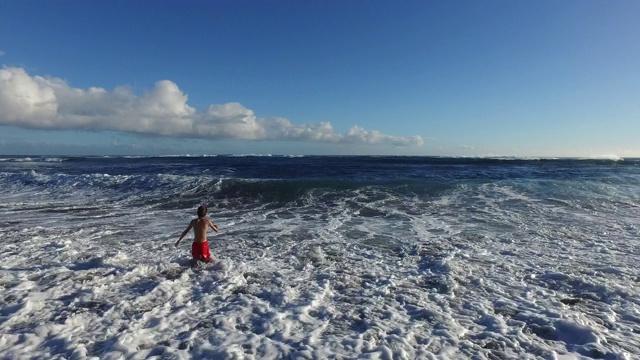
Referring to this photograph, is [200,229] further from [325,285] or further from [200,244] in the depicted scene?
[325,285]

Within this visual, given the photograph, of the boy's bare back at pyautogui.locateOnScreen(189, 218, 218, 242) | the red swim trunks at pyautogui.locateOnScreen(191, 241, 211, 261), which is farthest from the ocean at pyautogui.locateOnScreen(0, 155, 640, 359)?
the boy's bare back at pyautogui.locateOnScreen(189, 218, 218, 242)

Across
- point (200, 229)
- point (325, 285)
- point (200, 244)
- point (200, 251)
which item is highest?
point (200, 229)

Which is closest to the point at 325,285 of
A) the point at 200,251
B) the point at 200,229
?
the point at 200,251

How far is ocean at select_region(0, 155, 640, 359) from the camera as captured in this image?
14.5 ft

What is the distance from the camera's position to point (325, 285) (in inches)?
252

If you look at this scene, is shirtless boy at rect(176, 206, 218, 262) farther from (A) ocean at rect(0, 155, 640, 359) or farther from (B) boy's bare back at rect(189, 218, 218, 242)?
(A) ocean at rect(0, 155, 640, 359)

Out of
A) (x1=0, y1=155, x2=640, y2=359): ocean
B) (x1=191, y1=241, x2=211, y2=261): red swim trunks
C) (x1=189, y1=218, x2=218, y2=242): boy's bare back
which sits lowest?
(x1=0, y1=155, x2=640, y2=359): ocean

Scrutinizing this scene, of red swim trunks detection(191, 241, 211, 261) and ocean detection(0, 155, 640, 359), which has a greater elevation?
red swim trunks detection(191, 241, 211, 261)

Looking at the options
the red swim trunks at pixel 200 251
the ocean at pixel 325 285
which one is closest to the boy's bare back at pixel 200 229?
the red swim trunks at pixel 200 251

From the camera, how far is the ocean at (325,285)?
4.43 m

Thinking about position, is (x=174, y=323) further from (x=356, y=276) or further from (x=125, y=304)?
(x=356, y=276)

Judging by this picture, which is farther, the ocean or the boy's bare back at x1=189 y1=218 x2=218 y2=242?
the boy's bare back at x1=189 y1=218 x2=218 y2=242

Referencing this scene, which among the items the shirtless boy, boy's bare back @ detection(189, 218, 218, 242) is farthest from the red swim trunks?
boy's bare back @ detection(189, 218, 218, 242)

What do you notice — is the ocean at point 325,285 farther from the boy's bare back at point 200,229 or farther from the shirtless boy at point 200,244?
Answer: the boy's bare back at point 200,229
